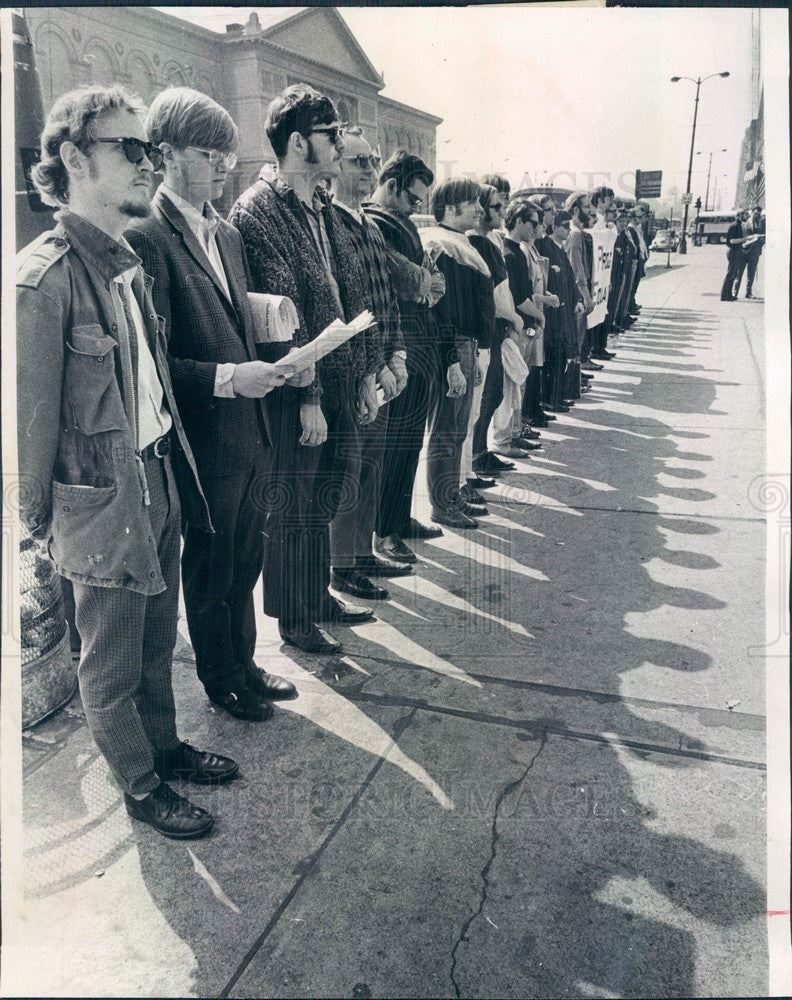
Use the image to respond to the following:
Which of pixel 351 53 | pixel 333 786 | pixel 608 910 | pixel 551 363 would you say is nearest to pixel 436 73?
pixel 351 53

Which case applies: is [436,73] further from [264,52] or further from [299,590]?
[299,590]

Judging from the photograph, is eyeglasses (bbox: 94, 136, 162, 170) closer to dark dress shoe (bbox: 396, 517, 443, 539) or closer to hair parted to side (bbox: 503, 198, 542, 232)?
dark dress shoe (bbox: 396, 517, 443, 539)

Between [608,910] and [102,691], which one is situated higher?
[102,691]

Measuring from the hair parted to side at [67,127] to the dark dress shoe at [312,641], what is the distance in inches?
70.4

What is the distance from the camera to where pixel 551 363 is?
23.6ft

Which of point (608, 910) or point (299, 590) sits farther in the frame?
point (299, 590)

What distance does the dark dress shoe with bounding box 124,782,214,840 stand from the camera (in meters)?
2.26

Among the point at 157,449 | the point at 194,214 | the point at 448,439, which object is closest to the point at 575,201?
the point at 448,439

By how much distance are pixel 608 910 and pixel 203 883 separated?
3.30 ft

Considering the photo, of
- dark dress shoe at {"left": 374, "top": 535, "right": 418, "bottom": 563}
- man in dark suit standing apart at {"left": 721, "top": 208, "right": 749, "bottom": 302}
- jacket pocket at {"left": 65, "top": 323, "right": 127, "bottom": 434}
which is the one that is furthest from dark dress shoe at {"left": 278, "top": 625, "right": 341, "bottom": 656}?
man in dark suit standing apart at {"left": 721, "top": 208, "right": 749, "bottom": 302}

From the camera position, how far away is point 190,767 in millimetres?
2477

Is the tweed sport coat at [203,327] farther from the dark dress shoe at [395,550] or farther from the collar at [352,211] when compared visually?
the dark dress shoe at [395,550]

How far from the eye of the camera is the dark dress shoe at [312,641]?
3227 millimetres

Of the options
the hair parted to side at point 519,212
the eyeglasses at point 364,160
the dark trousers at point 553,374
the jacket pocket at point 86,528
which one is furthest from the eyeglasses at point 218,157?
the dark trousers at point 553,374
